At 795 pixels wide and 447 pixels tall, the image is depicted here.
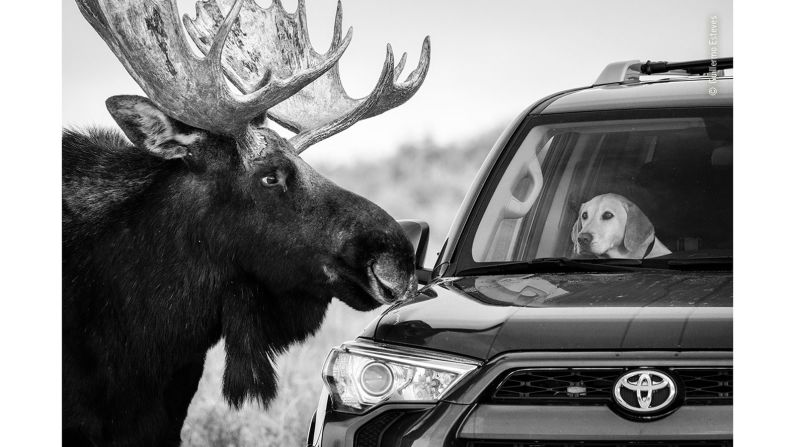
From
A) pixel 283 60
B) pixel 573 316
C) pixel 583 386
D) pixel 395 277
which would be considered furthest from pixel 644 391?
pixel 283 60

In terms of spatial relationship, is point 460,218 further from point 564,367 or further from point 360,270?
point 564,367

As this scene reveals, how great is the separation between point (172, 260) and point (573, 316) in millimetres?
1960

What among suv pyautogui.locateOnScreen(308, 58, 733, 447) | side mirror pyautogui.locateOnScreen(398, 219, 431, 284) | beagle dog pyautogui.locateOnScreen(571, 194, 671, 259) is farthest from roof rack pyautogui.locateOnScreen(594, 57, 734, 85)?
side mirror pyautogui.locateOnScreen(398, 219, 431, 284)

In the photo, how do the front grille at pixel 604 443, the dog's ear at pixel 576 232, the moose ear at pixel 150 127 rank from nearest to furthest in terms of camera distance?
the front grille at pixel 604 443
the dog's ear at pixel 576 232
the moose ear at pixel 150 127

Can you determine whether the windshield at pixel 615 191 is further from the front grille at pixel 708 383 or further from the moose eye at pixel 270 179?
the moose eye at pixel 270 179

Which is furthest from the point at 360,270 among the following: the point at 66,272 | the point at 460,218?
the point at 66,272

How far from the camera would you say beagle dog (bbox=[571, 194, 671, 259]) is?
2.86 metres

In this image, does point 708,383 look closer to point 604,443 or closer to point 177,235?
point 604,443

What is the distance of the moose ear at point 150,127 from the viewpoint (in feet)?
12.3

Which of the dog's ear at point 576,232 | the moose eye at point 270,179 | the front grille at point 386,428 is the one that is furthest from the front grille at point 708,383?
the moose eye at point 270,179

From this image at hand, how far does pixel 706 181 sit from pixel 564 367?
0.98 m

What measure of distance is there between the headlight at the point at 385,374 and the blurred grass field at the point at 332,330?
6.00 ft

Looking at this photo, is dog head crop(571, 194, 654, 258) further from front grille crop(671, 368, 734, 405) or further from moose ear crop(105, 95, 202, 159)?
moose ear crop(105, 95, 202, 159)
